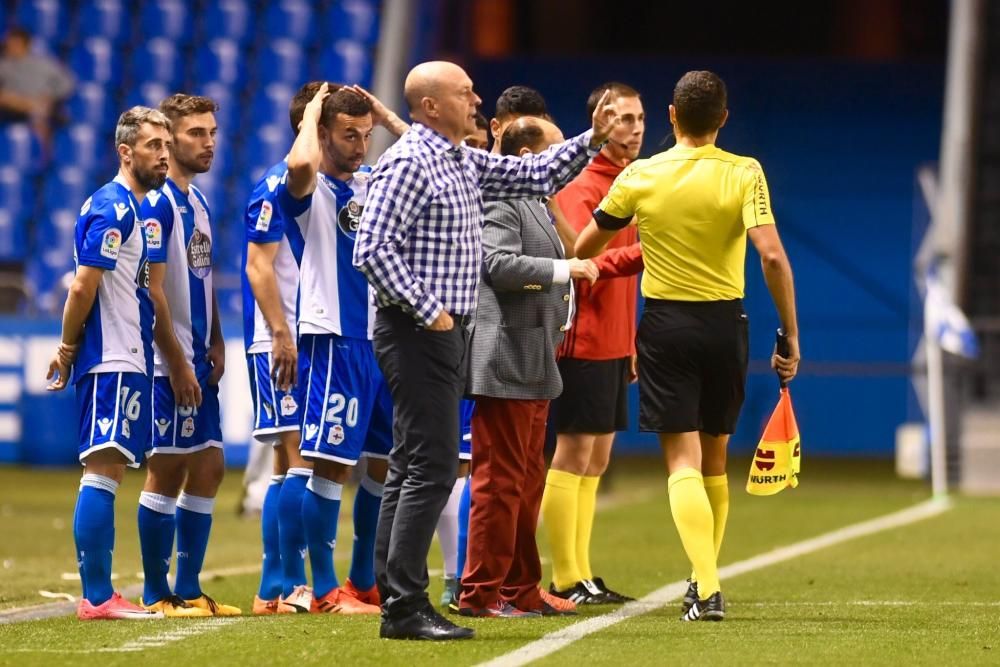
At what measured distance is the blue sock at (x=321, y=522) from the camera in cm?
714

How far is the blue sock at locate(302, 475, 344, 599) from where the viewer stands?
7145mm

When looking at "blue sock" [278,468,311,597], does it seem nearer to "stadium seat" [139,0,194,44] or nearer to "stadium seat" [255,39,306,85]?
"stadium seat" [255,39,306,85]

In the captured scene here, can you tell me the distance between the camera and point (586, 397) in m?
7.46

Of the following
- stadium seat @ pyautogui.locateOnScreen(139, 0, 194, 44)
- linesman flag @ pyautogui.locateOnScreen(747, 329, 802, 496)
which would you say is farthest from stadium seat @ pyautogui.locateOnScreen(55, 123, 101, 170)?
linesman flag @ pyautogui.locateOnScreen(747, 329, 802, 496)

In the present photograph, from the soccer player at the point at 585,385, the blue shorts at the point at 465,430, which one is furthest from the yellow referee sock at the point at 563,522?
the blue shorts at the point at 465,430

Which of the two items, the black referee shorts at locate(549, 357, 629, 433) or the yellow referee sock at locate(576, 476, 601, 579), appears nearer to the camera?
the black referee shorts at locate(549, 357, 629, 433)

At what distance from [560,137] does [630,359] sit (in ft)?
3.33

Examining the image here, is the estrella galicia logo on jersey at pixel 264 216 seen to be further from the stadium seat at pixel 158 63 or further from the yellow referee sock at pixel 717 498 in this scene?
the stadium seat at pixel 158 63

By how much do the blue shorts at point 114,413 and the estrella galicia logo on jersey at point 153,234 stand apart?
20.2 inches

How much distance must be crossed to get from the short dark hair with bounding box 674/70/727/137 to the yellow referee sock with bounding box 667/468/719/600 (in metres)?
1.25

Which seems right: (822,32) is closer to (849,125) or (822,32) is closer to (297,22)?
(849,125)

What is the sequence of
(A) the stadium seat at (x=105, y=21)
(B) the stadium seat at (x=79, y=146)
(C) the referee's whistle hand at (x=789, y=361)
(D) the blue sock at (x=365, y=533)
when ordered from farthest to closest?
(A) the stadium seat at (x=105, y=21), (B) the stadium seat at (x=79, y=146), (D) the blue sock at (x=365, y=533), (C) the referee's whistle hand at (x=789, y=361)

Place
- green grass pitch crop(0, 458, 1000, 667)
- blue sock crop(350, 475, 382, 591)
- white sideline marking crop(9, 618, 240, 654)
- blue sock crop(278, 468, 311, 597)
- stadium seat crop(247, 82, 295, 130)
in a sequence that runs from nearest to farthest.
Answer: green grass pitch crop(0, 458, 1000, 667), white sideline marking crop(9, 618, 240, 654), blue sock crop(278, 468, 311, 597), blue sock crop(350, 475, 382, 591), stadium seat crop(247, 82, 295, 130)

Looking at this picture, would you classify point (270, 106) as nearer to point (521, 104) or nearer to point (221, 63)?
point (221, 63)
